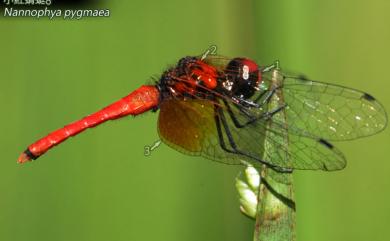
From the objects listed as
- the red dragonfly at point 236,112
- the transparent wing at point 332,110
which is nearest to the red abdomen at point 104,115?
the red dragonfly at point 236,112

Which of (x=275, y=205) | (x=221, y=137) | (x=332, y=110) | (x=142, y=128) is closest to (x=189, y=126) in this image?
(x=221, y=137)

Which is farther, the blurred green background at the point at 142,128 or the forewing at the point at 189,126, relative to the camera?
the forewing at the point at 189,126

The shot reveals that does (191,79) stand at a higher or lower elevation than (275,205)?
higher

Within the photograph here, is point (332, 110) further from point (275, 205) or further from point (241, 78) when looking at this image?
point (275, 205)

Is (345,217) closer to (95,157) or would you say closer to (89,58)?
(95,157)

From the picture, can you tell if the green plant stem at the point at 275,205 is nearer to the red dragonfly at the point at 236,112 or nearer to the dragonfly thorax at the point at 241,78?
the red dragonfly at the point at 236,112

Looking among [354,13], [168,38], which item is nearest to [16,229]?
[168,38]

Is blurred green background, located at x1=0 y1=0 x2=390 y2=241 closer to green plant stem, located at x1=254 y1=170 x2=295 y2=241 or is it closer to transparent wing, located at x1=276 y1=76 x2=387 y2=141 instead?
transparent wing, located at x1=276 y1=76 x2=387 y2=141
